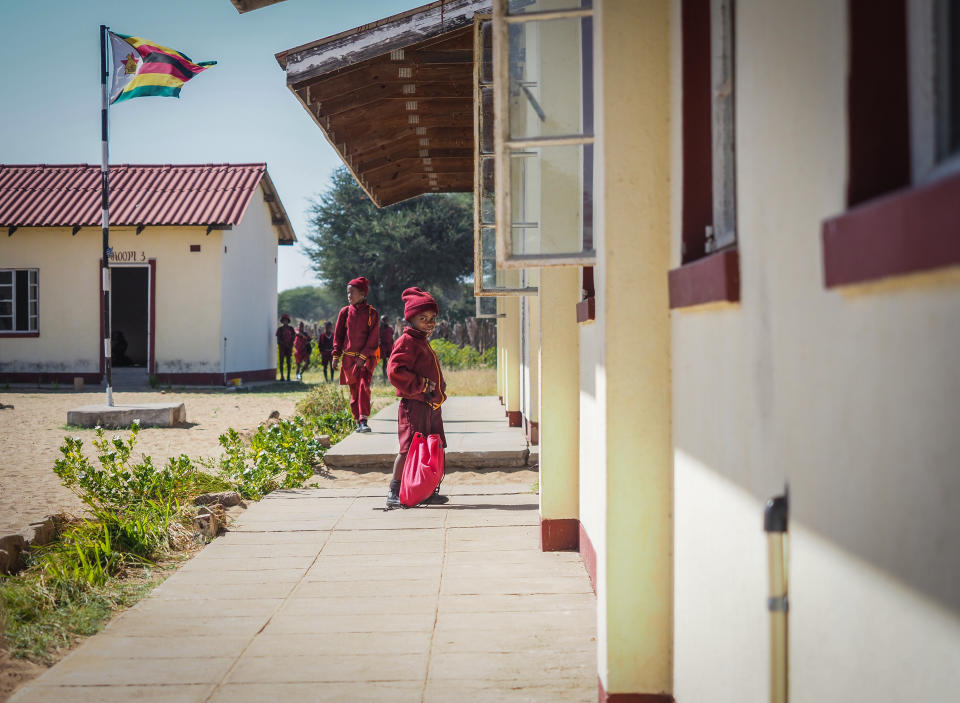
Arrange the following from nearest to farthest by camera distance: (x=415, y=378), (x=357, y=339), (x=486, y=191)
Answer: (x=415, y=378), (x=486, y=191), (x=357, y=339)

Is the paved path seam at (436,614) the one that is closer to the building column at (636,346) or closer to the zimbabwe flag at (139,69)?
the building column at (636,346)

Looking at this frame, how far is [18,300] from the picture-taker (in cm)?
2147

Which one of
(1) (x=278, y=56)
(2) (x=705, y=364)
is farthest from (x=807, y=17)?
(1) (x=278, y=56)

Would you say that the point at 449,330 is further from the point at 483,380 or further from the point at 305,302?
the point at 305,302

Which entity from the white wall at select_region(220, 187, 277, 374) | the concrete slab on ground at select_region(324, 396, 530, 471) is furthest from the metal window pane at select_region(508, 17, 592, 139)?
the white wall at select_region(220, 187, 277, 374)

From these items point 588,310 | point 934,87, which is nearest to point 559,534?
point 588,310

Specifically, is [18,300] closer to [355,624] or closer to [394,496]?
[394,496]

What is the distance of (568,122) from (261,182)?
20.7 metres

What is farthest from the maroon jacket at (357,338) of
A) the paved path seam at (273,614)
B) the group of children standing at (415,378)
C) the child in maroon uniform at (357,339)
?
the paved path seam at (273,614)

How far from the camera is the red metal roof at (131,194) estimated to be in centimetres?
2102

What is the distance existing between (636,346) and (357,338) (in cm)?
719

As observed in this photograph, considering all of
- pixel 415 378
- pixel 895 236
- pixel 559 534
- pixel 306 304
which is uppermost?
pixel 306 304

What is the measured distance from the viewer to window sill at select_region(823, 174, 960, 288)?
1.11 metres

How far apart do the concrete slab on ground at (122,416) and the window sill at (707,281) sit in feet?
37.1
